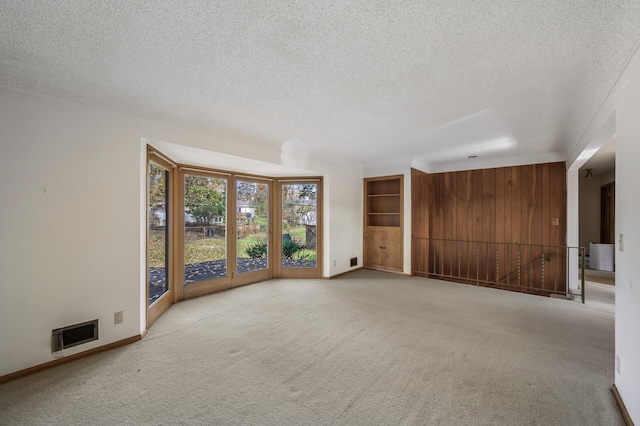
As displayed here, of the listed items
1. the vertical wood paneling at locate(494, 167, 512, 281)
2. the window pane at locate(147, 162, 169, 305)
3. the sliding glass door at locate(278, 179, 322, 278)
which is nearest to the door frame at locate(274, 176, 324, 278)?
the sliding glass door at locate(278, 179, 322, 278)

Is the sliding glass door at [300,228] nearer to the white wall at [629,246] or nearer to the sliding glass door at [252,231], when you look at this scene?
the sliding glass door at [252,231]

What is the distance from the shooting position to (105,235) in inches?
101

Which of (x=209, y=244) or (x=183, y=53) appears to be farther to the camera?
(x=209, y=244)

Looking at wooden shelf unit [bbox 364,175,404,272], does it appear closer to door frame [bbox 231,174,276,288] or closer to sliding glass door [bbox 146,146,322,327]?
sliding glass door [bbox 146,146,322,327]

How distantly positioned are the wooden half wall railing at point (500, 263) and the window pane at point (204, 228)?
3785mm

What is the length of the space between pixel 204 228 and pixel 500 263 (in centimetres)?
566

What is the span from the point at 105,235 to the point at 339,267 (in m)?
3.96

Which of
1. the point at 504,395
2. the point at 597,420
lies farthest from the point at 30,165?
the point at 597,420

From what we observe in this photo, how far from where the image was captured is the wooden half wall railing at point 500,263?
4.83m

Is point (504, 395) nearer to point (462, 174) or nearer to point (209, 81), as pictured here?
point (209, 81)

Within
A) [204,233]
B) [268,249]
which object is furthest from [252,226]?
[204,233]

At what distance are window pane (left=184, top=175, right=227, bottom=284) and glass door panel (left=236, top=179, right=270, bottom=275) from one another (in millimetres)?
287

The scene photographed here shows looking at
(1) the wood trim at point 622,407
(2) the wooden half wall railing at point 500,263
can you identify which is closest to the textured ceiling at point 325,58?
(1) the wood trim at point 622,407

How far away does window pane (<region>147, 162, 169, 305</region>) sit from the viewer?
326 centimetres
